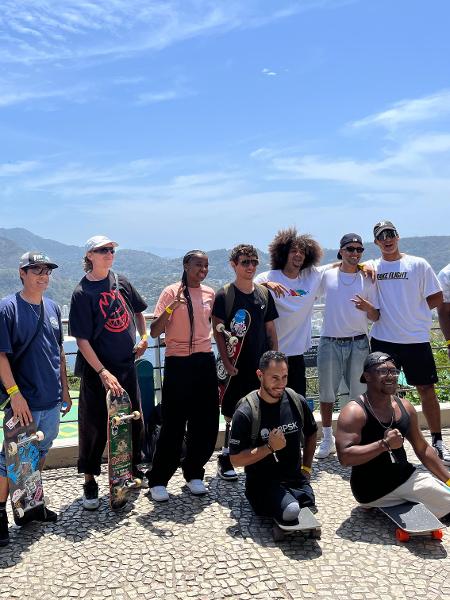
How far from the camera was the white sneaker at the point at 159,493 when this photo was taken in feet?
14.8

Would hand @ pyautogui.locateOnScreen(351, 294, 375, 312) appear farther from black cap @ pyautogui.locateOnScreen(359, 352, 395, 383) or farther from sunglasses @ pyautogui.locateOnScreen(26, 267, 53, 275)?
sunglasses @ pyautogui.locateOnScreen(26, 267, 53, 275)

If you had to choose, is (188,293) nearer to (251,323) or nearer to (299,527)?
(251,323)

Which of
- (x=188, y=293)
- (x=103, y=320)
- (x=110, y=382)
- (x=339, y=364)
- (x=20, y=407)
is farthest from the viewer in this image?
(x=339, y=364)

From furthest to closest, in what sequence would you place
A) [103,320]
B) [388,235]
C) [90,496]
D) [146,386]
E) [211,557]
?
[146,386] < [388,235] < [90,496] < [103,320] < [211,557]

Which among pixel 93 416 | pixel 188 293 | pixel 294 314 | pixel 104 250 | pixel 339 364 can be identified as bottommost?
pixel 93 416

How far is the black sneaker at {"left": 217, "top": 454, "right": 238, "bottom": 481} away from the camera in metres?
4.93

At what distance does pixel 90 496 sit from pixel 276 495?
1.55 meters

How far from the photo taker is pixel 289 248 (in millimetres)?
5223

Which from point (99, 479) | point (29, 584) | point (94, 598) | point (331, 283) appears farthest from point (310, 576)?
point (331, 283)

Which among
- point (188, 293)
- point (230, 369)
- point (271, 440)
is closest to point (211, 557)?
point (271, 440)

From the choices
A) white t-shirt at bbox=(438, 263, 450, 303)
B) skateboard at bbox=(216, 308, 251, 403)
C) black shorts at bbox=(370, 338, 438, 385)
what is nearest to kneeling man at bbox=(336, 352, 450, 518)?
black shorts at bbox=(370, 338, 438, 385)

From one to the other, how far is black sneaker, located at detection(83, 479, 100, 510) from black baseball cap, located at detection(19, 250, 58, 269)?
181 cm

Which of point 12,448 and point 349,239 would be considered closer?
point 12,448

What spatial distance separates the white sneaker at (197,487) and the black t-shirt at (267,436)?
56cm
